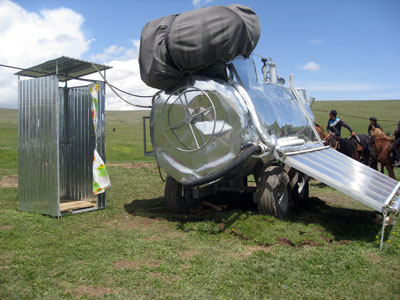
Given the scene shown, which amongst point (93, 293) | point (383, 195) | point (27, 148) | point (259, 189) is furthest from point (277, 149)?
point (27, 148)

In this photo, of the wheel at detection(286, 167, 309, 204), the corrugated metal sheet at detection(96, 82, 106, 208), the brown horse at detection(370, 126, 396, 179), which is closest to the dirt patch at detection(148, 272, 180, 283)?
the corrugated metal sheet at detection(96, 82, 106, 208)

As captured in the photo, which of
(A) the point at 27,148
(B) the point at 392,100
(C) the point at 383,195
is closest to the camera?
(C) the point at 383,195

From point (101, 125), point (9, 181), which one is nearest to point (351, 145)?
point (101, 125)

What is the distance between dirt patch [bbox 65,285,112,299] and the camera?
4555 mm

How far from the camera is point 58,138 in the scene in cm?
823

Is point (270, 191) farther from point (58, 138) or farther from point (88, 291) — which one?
point (58, 138)

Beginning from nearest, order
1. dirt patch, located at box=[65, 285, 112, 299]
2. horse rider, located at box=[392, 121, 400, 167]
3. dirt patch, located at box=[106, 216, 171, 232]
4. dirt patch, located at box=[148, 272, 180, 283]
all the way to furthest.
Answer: dirt patch, located at box=[65, 285, 112, 299] < dirt patch, located at box=[148, 272, 180, 283] < dirt patch, located at box=[106, 216, 171, 232] < horse rider, located at box=[392, 121, 400, 167]

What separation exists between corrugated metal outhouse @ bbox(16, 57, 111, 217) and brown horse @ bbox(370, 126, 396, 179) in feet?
29.9

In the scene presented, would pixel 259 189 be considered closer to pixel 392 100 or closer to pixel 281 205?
pixel 281 205

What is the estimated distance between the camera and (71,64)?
9164 millimetres

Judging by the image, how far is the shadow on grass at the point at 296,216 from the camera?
7.15m

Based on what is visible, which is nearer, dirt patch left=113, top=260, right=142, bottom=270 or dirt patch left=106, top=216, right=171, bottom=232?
dirt patch left=113, top=260, right=142, bottom=270

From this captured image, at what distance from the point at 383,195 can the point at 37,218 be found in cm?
694

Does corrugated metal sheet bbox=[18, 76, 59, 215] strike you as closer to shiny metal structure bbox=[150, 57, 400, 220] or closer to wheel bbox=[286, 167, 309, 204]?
shiny metal structure bbox=[150, 57, 400, 220]
